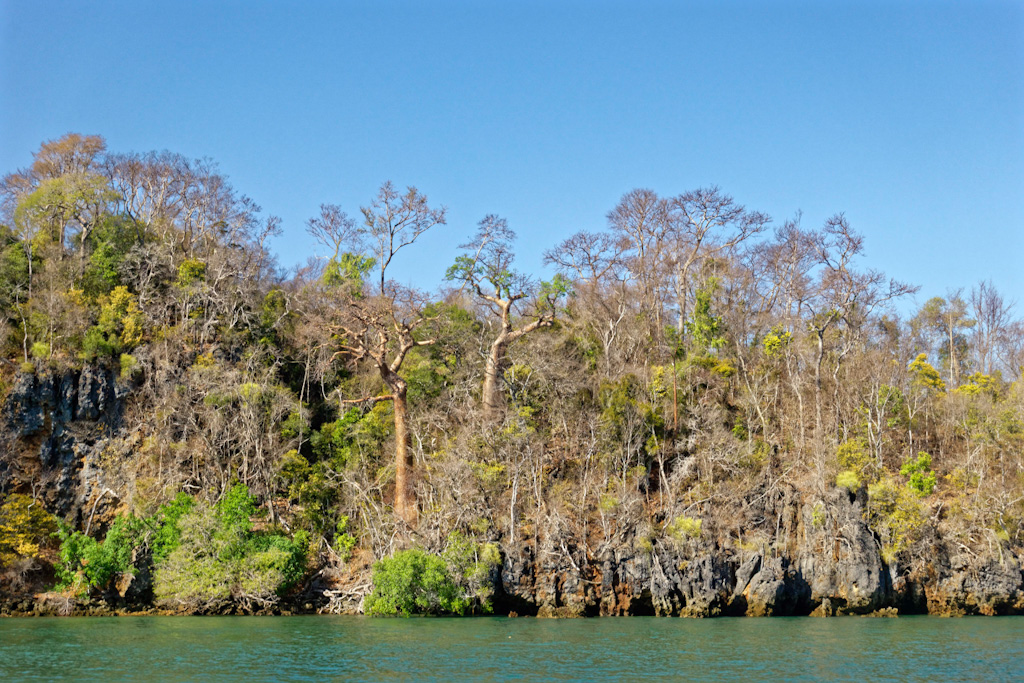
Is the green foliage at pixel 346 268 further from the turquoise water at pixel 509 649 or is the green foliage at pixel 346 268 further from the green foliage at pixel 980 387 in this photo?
the green foliage at pixel 980 387

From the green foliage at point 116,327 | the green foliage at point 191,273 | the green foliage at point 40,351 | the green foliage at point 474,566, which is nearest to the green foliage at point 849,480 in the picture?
the green foliage at point 474,566

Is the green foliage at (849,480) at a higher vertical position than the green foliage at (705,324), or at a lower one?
lower

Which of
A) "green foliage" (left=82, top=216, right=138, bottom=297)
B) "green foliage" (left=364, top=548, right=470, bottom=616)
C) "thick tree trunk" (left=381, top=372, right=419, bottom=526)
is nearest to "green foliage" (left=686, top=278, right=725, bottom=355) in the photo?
"thick tree trunk" (left=381, top=372, right=419, bottom=526)

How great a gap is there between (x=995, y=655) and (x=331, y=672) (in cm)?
1704

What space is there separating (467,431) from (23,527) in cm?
1849

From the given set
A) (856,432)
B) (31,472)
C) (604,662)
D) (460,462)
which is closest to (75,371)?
(31,472)

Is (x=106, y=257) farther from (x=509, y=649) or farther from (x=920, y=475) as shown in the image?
(x=920, y=475)

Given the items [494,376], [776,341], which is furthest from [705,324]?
[494,376]

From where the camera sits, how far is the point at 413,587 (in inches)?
1323

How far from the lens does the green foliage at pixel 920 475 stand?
3788 centimetres

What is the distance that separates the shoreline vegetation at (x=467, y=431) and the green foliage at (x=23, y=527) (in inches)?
4.7

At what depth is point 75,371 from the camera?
4084cm

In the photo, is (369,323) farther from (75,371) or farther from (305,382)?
(75,371)

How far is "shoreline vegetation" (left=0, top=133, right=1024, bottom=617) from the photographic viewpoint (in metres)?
35.2
